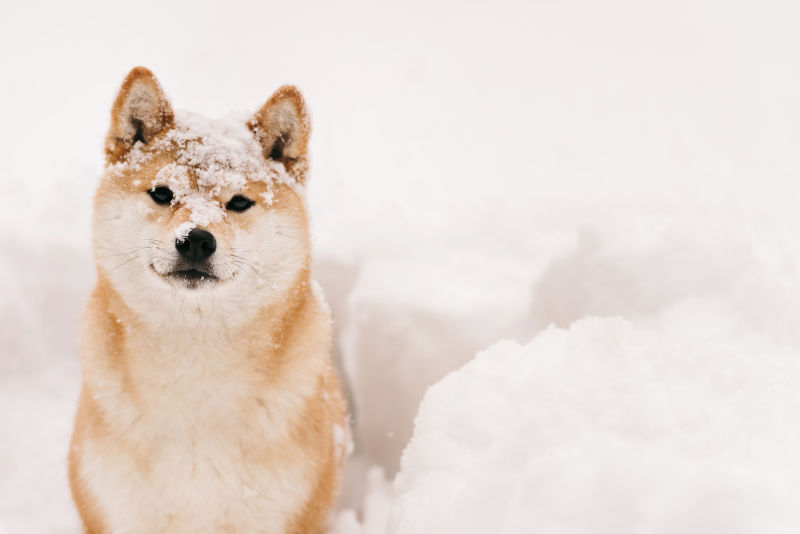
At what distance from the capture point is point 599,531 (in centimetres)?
142

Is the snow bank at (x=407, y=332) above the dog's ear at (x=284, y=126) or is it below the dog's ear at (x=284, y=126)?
below

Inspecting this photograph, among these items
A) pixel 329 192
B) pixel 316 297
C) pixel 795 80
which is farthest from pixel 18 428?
pixel 795 80

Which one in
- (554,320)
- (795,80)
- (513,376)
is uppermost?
(795,80)

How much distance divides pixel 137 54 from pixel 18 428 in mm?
2974

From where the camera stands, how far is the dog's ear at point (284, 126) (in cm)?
213

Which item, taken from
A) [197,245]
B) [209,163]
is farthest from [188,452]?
[209,163]

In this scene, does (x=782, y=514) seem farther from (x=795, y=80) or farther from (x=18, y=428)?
(x=795, y=80)

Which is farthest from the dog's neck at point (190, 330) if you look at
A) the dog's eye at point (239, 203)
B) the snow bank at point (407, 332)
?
the snow bank at point (407, 332)

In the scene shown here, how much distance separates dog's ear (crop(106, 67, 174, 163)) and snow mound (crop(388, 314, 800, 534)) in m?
1.47

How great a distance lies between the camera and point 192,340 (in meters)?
2.02

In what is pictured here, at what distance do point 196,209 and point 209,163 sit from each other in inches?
7.8

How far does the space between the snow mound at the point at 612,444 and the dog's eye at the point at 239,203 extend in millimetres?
1063

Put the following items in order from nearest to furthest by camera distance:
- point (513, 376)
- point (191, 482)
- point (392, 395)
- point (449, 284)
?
point (191, 482), point (513, 376), point (392, 395), point (449, 284)

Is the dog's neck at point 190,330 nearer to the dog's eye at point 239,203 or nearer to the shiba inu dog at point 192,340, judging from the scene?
the shiba inu dog at point 192,340
